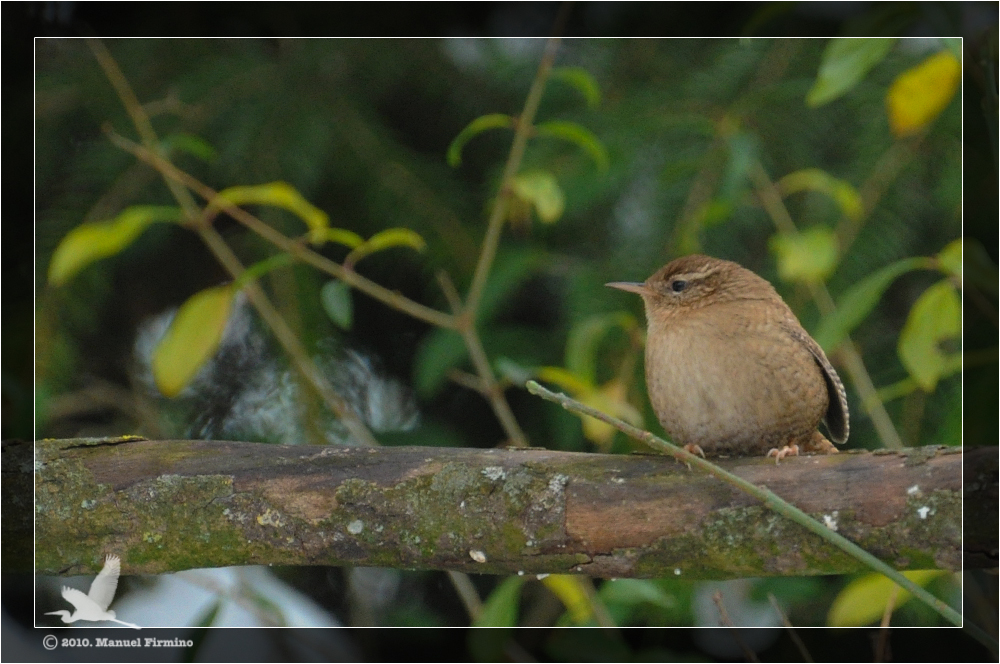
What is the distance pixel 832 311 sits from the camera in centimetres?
253

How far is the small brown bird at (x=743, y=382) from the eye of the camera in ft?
7.02

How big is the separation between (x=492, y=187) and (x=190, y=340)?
0.93 metres

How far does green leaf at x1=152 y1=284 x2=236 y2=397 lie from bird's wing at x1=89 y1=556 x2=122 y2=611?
0.43 meters

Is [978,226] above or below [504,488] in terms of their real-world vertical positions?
above

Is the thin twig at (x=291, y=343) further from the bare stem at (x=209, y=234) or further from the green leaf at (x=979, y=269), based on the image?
the green leaf at (x=979, y=269)

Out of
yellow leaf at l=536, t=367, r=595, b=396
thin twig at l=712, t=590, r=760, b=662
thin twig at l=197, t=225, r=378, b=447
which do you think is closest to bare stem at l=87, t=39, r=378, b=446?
thin twig at l=197, t=225, r=378, b=447

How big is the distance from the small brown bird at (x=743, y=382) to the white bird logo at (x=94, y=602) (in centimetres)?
122

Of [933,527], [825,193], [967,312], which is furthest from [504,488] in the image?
[825,193]

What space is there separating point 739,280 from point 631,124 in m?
0.53

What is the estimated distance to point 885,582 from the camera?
2016mm

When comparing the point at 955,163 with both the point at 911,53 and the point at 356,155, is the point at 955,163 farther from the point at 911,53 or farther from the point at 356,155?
the point at 356,155

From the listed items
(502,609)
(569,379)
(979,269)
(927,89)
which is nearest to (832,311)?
(979,269)

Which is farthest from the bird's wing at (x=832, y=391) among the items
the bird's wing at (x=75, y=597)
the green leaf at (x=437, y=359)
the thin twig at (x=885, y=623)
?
the bird's wing at (x=75, y=597)

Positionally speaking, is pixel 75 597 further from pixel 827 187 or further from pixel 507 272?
pixel 827 187
